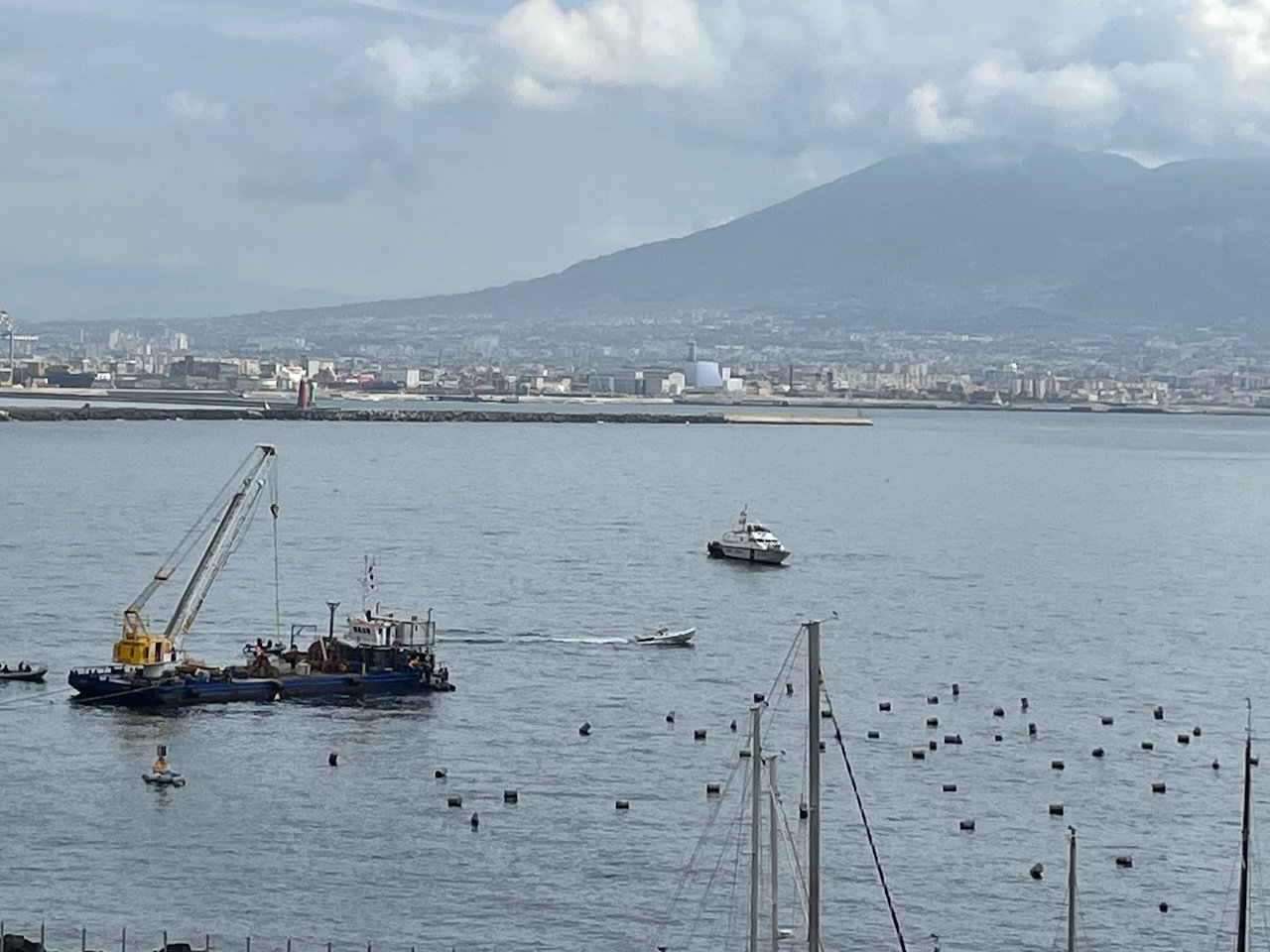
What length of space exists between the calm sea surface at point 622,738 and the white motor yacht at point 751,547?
0.47m

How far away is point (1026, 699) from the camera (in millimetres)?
25141

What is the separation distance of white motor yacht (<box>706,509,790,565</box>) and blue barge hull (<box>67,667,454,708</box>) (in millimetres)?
15607

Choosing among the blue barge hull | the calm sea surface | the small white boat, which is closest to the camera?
the calm sea surface

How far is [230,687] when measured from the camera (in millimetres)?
24438

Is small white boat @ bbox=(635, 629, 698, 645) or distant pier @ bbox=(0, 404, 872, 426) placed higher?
small white boat @ bbox=(635, 629, 698, 645)

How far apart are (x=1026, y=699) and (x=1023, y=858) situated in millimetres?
6985

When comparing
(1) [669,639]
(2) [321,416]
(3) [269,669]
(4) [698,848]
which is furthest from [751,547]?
(2) [321,416]

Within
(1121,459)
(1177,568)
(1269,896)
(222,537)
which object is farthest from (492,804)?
(1121,459)

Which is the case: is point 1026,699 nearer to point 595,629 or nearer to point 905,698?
point 905,698

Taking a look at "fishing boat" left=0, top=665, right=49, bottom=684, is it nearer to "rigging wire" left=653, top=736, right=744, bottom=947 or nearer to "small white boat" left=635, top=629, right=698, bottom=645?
"small white boat" left=635, top=629, right=698, bottom=645

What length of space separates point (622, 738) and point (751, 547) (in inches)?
719

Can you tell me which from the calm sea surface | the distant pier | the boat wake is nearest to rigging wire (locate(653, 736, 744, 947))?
the calm sea surface

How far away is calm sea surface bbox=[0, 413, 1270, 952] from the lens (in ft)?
55.1

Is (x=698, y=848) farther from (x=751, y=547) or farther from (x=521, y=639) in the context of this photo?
(x=751, y=547)
